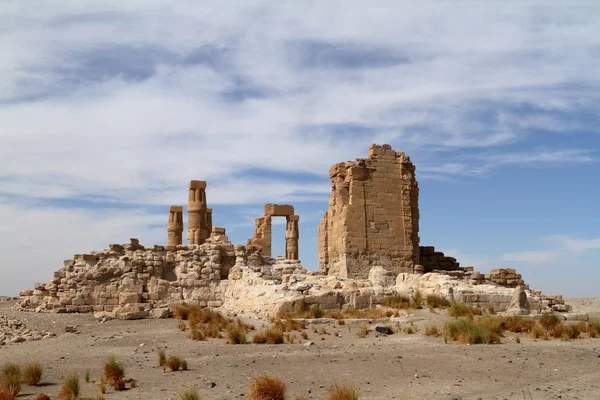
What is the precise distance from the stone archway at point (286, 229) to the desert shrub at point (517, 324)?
2061 centimetres

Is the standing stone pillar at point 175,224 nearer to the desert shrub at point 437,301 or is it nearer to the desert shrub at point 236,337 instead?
the desert shrub at point 437,301

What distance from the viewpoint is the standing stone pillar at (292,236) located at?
32.1 metres

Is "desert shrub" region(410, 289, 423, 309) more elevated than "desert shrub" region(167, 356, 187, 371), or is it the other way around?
"desert shrub" region(410, 289, 423, 309)

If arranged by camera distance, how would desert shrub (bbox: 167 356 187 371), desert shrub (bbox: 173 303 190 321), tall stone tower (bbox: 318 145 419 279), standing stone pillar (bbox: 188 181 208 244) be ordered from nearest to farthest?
desert shrub (bbox: 167 356 187 371) < desert shrub (bbox: 173 303 190 321) < tall stone tower (bbox: 318 145 419 279) < standing stone pillar (bbox: 188 181 208 244)

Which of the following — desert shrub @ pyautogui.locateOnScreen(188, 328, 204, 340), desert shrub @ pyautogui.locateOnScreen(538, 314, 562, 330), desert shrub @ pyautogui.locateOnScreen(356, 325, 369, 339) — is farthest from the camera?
desert shrub @ pyautogui.locateOnScreen(188, 328, 204, 340)

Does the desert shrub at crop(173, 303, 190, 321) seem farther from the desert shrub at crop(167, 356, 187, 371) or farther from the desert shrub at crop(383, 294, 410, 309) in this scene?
the desert shrub at crop(167, 356, 187, 371)

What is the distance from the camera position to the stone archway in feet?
104

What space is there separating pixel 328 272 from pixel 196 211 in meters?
9.04

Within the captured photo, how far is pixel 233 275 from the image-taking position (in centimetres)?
1742

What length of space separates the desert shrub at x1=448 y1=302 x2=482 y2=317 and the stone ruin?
958 millimetres

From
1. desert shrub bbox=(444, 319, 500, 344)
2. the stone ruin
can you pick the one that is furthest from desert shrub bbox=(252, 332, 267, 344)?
desert shrub bbox=(444, 319, 500, 344)

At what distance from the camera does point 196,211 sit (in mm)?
27094

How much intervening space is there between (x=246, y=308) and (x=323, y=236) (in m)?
6.05

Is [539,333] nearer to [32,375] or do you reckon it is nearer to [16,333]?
[32,375]
